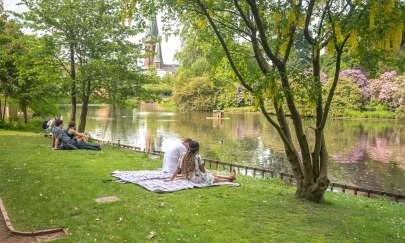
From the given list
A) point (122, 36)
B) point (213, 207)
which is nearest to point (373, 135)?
point (122, 36)

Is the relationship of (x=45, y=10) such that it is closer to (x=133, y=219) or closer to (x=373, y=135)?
(x=133, y=219)

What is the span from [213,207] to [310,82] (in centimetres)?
314

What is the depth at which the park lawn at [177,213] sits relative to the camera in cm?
600

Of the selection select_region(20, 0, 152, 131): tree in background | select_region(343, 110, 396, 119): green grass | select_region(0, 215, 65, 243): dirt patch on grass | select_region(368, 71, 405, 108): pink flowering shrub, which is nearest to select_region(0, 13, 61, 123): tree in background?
select_region(20, 0, 152, 131): tree in background

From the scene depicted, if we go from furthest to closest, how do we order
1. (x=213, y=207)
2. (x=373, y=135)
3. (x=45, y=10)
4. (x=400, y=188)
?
(x=373, y=135) → (x=45, y=10) → (x=400, y=188) → (x=213, y=207)

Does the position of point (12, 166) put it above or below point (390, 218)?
above

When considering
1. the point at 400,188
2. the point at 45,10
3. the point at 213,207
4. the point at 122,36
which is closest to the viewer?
the point at 213,207

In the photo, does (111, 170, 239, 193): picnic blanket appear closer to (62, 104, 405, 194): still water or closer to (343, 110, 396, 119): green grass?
(62, 104, 405, 194): still water

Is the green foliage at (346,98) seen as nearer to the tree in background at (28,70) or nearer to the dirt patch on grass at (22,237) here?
the tree in background at (28,70)

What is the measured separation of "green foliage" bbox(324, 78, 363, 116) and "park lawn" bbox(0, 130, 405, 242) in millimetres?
50374

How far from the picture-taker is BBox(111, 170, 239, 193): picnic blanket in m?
8.79

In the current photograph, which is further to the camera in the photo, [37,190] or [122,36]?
[122,36]

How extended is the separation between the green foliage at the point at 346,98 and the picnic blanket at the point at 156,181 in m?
51.0

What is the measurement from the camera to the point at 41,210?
6.80 meters
